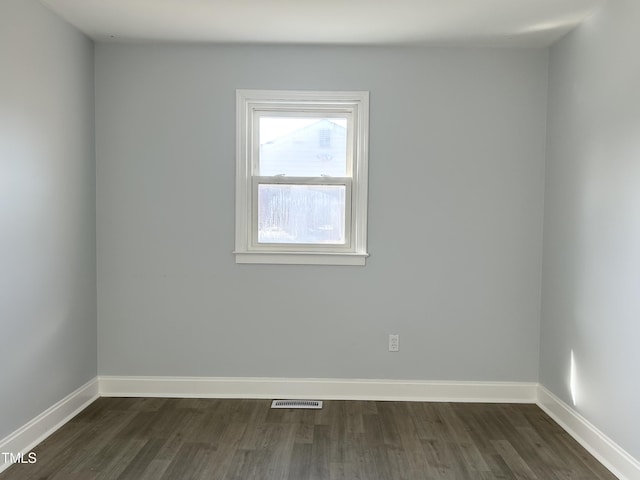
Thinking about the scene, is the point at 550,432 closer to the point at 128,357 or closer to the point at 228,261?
the point at 228,261

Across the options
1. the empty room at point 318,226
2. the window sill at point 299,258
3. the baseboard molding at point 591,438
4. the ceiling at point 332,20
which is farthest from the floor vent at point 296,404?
the ceiling at point 332,20

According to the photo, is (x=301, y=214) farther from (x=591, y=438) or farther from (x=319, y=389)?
(x=591, y=438)

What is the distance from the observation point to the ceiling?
272 centimetres

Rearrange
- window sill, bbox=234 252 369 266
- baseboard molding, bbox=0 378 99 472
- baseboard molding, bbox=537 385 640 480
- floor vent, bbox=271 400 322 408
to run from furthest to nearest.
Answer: window sill, bbox=234 252 369 266 → floor vent, bbox=271 400 322 408 → baseboard molding, bbox=0 378 99 472 → baseboard molding, bbox=537 385 640 480

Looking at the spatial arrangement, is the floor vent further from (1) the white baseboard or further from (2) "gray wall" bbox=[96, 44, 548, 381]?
(2) "gray wall" bbox=[96, 44, 548, 381]

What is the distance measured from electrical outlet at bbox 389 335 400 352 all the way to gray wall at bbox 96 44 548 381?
4cm

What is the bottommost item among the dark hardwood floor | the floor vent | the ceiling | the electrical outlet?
the dark hardwood floor

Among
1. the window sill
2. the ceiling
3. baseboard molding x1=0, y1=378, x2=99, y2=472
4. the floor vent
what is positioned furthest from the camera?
the window sill

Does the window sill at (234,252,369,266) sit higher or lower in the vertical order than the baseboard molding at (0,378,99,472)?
higher

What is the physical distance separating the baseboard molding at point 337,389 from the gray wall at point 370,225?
0.06 metres

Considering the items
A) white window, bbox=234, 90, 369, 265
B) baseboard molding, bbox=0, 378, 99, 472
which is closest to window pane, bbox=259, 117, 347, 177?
white window, bbox=234, 90, 369, 265

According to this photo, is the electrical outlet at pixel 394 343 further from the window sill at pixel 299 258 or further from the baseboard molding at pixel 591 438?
the baseboard molding at pixel 591 438

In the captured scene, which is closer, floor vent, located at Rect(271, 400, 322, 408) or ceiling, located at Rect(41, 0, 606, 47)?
ceiling, located at Rect(41, 0, 606, 47)

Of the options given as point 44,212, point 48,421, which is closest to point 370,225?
point 44,212
